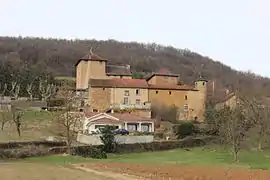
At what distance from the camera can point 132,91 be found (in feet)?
242

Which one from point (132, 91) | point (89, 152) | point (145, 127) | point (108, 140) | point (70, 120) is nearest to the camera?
point (89, 152)

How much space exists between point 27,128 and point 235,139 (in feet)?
89.1

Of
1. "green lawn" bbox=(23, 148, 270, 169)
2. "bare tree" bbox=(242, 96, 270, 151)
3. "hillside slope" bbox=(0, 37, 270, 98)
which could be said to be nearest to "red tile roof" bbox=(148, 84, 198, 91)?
"bare tree" bbox=(242, 96, 270, 151)

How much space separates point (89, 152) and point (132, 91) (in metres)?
25.6

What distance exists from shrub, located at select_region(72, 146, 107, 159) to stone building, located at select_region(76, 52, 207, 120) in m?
22.8

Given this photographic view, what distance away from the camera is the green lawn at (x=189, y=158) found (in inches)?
1667

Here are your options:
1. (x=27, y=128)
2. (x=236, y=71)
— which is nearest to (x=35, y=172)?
(x=27, y=128)

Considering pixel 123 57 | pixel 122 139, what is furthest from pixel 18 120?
pixel 123 57

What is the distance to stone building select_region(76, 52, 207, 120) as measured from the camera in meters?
73.3

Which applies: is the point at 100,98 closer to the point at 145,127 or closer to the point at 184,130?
the point at 145,127

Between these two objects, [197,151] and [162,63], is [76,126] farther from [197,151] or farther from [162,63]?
[162,63]

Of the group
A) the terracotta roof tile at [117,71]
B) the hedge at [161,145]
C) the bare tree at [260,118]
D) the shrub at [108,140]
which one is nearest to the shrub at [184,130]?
the hedge at [161,145]

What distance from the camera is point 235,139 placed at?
45938mm

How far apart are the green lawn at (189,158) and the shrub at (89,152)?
3.12 feet
